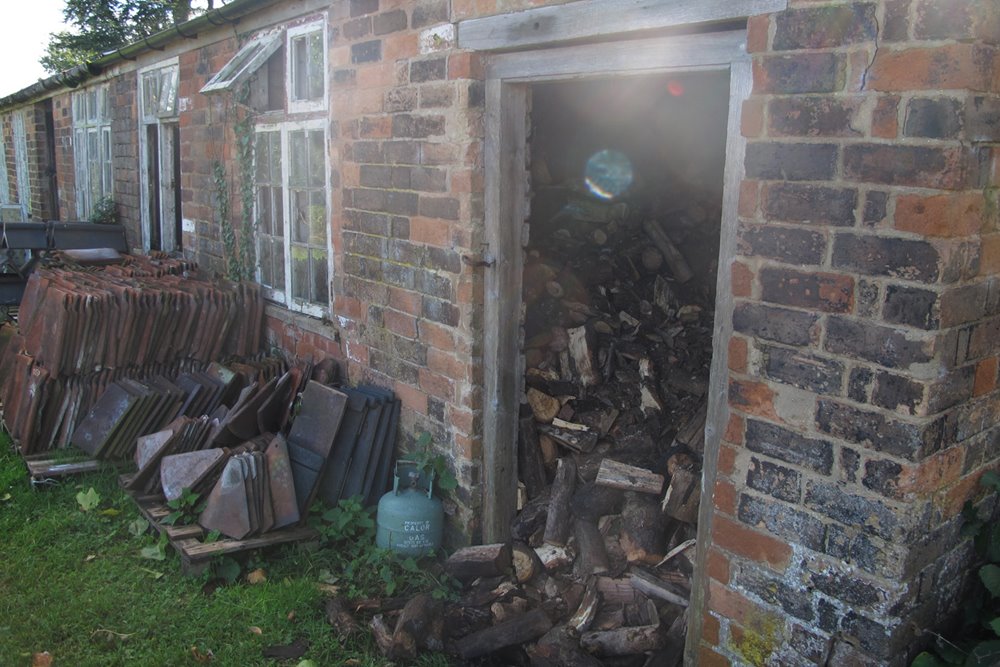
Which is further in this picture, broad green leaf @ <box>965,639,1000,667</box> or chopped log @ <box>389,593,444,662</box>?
chopped log @ <box>389,593,444,662</box>

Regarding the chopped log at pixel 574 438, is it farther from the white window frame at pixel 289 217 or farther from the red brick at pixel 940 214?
the red brick at pixel 940 214

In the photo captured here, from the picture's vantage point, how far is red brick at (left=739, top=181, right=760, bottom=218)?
8.91 ft

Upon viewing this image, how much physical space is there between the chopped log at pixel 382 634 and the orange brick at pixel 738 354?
6.75 ft

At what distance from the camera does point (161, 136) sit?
8.80m

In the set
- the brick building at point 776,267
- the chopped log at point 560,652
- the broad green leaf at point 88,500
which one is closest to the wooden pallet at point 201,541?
the broad green leaf at point 88,500

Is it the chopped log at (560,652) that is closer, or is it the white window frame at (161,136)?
the chopped log at (560,652)

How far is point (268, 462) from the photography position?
4633 mm

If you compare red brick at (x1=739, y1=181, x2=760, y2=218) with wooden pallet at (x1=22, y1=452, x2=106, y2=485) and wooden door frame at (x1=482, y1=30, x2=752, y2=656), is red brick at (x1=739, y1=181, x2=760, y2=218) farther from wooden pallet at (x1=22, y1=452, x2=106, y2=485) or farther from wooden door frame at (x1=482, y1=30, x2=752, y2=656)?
wooden pallet at (x1=22, y1=452, x2=106, y2=485)

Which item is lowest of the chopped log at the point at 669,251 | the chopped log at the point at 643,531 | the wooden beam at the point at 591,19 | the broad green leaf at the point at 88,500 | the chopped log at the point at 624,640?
the broad green leaf at the point at 88,500

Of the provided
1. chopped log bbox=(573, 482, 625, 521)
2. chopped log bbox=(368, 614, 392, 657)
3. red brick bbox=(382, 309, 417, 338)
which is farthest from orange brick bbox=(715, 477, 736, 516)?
red brick bbox=(382, 309, 417, 338)

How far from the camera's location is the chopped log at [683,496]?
3.99 m

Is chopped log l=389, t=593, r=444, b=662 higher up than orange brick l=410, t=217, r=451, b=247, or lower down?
lower down

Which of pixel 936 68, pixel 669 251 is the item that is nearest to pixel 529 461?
pixel 669 251

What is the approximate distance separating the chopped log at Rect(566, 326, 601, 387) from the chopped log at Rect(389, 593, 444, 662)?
1.60 meters
